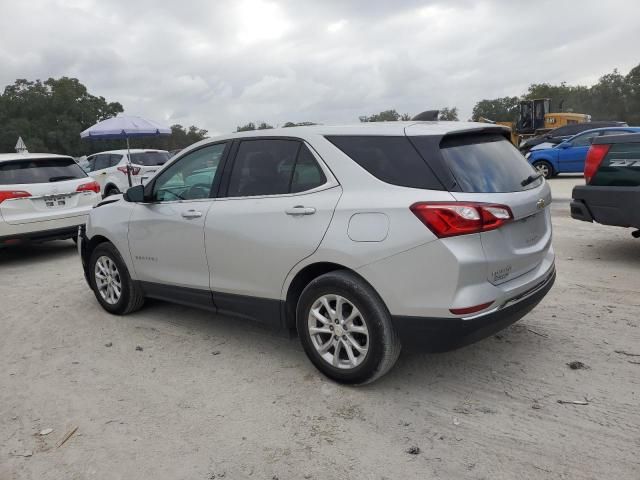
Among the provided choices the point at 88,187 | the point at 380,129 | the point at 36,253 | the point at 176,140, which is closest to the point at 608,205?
the point at 380,129

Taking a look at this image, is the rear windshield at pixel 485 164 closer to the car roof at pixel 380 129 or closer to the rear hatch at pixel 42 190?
the car roof at pixel 380 129

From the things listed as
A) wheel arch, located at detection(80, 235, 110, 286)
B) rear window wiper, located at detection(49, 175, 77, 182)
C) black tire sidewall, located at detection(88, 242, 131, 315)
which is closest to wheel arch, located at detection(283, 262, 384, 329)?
black tire sidewall, located at detection(88, 242, 131, 315)

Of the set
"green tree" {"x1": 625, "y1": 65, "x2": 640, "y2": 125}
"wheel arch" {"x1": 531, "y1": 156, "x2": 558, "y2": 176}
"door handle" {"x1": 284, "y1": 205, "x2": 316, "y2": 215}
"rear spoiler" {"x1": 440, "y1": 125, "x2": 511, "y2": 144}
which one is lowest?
"wheel arch" {"x1": 531, "y1": 156, "x2": 558, "y2": 176}

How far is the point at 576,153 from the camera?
1586cm

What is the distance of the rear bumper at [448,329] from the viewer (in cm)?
299

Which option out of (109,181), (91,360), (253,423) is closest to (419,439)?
(253,423)

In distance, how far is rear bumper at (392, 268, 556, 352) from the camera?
2986mm

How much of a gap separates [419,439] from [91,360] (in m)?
2.62

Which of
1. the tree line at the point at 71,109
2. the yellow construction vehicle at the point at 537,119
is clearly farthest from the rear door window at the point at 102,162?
the tree line at the point at 71,109

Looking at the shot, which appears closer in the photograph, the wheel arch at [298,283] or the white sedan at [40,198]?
the wheel arch at [298,283]

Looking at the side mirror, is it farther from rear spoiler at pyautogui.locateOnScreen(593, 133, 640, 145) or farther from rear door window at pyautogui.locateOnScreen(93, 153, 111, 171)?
rear door window at pyautogui.locateOnScreen(93, 153, 111, 171)

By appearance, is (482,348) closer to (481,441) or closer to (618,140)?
(481,441)

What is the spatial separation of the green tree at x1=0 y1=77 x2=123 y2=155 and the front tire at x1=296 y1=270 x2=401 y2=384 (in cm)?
6526

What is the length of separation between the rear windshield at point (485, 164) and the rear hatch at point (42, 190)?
666 cm
